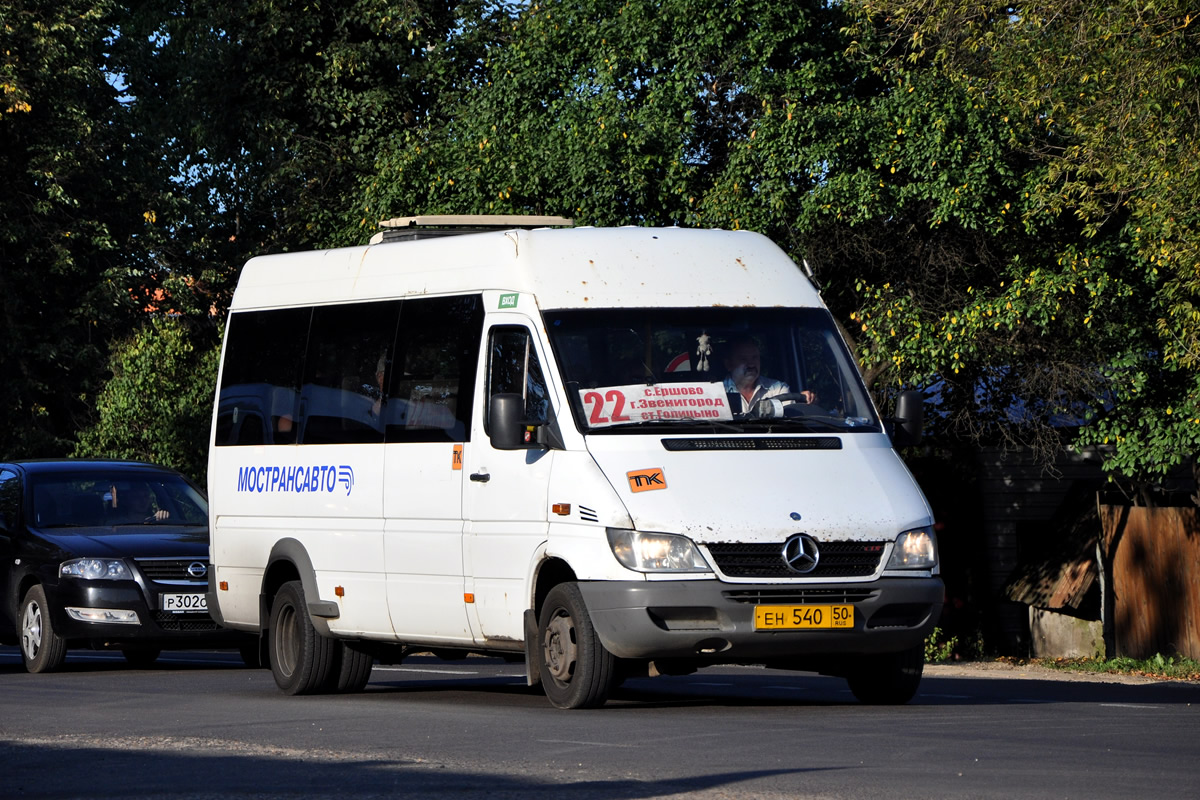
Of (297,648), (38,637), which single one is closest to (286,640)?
(297,648)

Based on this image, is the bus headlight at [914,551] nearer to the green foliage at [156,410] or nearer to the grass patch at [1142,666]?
the grass patch at [1142,666]

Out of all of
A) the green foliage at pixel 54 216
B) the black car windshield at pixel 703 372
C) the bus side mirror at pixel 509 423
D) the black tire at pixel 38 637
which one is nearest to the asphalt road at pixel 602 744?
the bus side mirror at pixel 509 423

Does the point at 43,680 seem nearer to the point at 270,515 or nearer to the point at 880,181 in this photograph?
the point at 270,515

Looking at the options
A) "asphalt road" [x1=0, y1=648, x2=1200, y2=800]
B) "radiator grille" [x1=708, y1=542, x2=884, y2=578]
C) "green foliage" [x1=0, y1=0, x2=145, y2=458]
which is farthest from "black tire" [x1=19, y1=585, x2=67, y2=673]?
"green foliage" [x1=0, y1=0, x2=145, y2=458]

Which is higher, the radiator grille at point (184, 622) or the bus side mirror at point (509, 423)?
the bus side mirror at point (509, 423)

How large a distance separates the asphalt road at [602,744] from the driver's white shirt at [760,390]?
1681 mm

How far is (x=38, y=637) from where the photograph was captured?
1708 centimetres

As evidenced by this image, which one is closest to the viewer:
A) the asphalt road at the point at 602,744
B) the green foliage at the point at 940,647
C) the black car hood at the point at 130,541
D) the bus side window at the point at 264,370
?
the asphalt road at the point at 602,744

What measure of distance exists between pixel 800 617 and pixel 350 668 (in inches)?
159

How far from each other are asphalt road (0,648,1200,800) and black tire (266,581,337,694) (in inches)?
7.6

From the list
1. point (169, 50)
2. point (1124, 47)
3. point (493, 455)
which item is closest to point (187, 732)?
point (493, 455)

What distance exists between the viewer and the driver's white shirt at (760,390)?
11.7 m

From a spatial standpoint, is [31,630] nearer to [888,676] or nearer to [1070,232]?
[888,676]

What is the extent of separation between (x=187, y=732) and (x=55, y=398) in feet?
80.1
